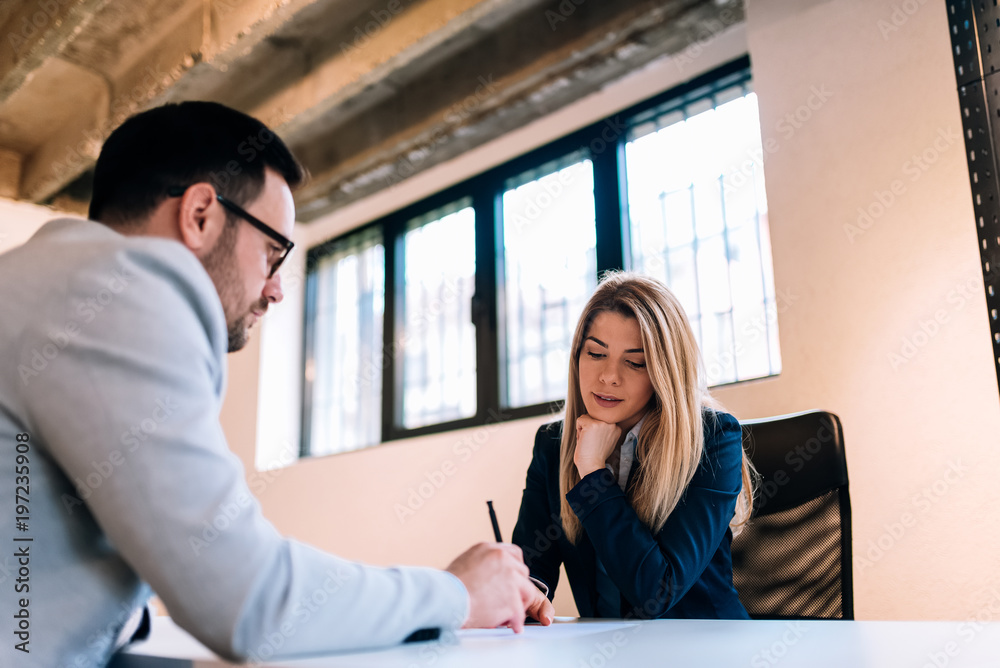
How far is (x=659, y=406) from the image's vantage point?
65.9 inches

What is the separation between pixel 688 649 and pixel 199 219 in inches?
27.5

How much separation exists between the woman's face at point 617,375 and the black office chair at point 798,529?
28cm

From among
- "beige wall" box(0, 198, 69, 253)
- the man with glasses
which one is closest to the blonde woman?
the man with glasses

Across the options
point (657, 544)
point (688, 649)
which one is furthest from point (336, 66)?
point (688, 649)

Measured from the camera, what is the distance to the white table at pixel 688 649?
66 cm

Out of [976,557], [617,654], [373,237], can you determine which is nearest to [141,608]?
[617,654]

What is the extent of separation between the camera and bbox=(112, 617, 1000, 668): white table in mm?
661

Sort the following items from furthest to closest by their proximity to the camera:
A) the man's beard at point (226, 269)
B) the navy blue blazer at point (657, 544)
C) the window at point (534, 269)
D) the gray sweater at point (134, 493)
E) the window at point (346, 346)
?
1. the window at point (346, 346)
2. the window at point (534, 269)
3. the navy blue blazer at point (657, 544)
4. the man's beard at point (226, 269)
5. the gray sweater at point (134, 493)

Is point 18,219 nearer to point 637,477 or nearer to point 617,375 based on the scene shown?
point 617,375

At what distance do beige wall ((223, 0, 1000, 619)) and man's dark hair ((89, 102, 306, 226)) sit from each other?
1.91 m

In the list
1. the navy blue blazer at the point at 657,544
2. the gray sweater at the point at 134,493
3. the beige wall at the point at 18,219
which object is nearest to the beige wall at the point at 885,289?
the navy blue blazer at the point at 657,544

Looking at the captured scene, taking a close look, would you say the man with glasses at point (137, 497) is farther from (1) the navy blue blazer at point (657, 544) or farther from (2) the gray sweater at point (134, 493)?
(1) the navy blue blazer at point (657, 544)

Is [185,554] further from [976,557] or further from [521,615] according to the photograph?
[976,557]

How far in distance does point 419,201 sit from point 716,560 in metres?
3.01
